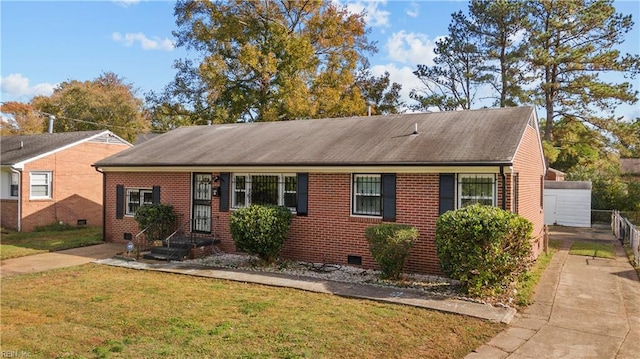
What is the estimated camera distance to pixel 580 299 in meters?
8.73

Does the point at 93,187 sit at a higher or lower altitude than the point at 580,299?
higher

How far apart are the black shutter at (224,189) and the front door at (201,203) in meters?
0.62

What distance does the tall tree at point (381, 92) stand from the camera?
3294 cm

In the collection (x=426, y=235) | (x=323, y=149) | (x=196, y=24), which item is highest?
(x=196, y=24)

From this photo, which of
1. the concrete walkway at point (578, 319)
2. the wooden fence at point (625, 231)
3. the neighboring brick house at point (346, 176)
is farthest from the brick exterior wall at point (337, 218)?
the wooden fence at point (625, 231)

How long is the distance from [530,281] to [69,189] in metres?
20.3

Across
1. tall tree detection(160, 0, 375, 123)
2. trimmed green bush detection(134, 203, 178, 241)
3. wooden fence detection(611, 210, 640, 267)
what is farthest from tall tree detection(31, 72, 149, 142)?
wooden fence detection(611, 210, 640, 267)

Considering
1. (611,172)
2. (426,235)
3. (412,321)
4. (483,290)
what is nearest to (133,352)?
(412,321)

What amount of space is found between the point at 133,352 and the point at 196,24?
25.9 m

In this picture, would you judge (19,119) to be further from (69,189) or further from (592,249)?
(592,249)

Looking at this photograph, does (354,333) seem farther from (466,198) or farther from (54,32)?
(54,32)

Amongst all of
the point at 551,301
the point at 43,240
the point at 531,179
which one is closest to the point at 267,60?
the point at 43,240

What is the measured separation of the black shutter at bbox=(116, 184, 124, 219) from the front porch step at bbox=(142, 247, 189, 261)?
137 inches

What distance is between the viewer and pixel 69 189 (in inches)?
827
